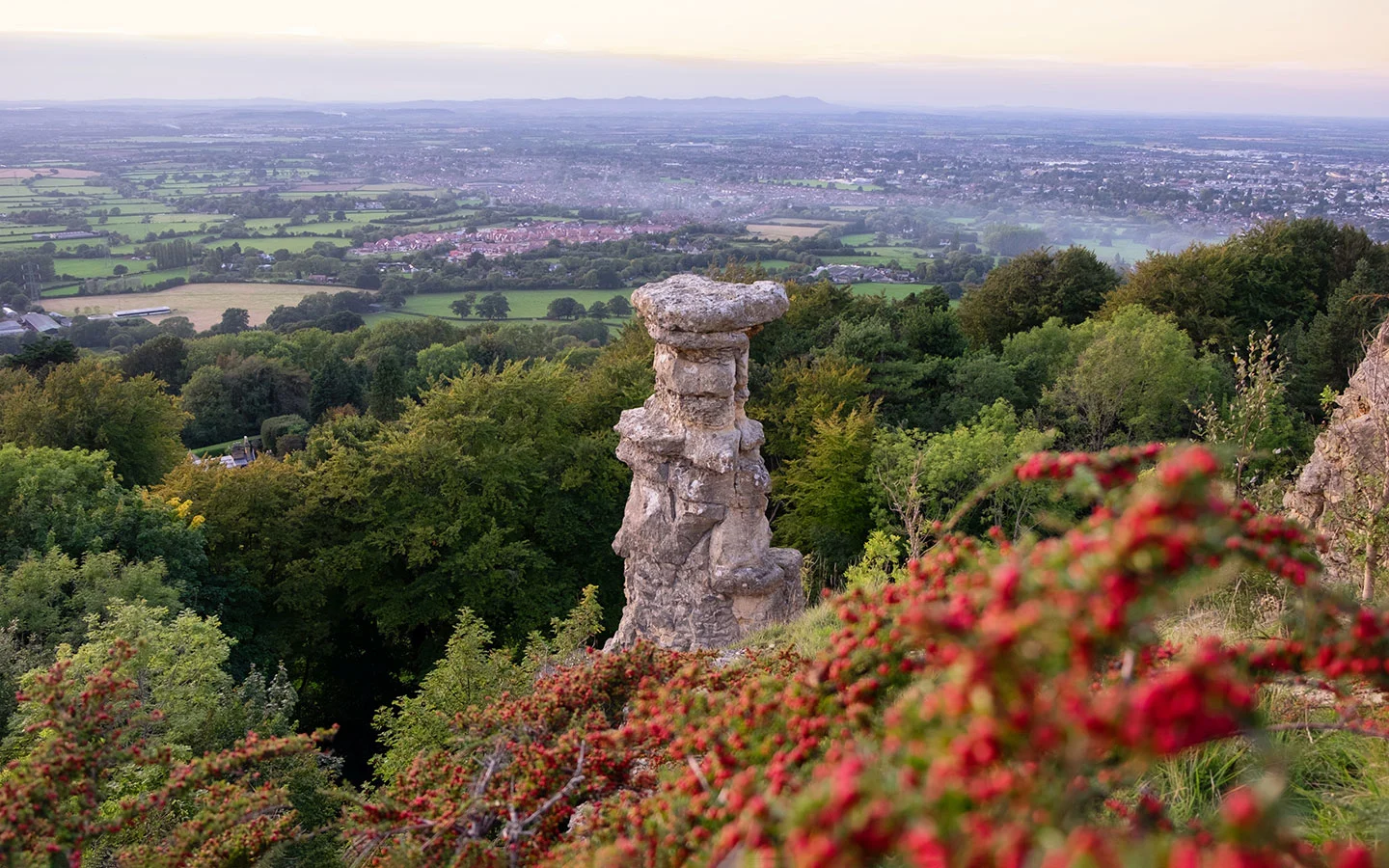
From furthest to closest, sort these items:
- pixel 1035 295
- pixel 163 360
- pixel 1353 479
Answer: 1. pixel 163 360
2. pixel 1035 295
3. pixel 1353 479

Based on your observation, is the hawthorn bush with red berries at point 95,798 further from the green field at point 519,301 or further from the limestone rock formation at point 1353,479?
the green field at point 519,301

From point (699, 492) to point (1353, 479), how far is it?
763 centimetres

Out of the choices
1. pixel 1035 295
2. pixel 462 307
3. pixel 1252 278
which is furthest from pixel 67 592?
pixel 462 307

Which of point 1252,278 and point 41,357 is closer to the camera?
point 41,357

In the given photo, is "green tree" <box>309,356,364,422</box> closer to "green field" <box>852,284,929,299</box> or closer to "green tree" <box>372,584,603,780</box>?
"green field" <box>852,284,929,299</box>

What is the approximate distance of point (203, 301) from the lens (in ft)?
226

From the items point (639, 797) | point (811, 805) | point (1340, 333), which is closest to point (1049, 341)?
point (1340, 333)

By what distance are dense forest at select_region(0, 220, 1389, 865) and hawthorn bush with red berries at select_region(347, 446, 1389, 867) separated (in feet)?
0.05

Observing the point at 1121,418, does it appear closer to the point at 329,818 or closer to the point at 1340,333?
the point at 1340,333

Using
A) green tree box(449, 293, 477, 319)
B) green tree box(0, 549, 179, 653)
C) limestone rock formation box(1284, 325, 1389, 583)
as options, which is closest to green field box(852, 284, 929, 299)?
green tree box(449, 293, 477, 319)

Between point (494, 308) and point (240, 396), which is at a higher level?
point (494, 308)

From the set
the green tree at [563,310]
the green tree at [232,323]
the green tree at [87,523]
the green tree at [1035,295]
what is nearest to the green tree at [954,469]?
the green tree at [1035,295]

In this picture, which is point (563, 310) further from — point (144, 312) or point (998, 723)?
point (998, 723)

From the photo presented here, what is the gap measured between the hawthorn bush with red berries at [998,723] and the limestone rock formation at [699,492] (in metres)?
7.27
